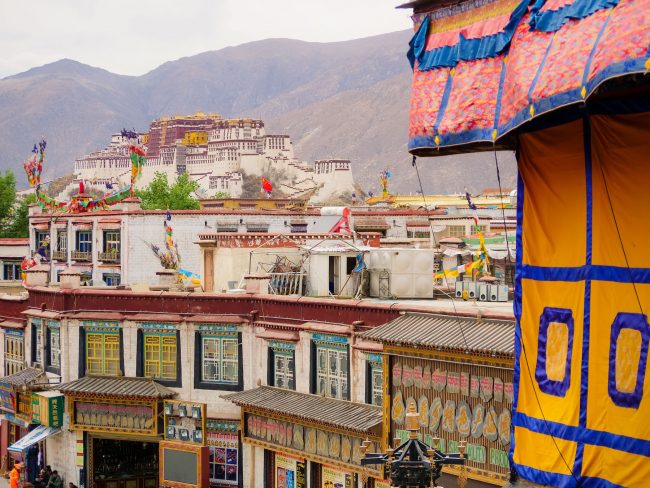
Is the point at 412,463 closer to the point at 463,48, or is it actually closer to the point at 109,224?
the point at 463,48

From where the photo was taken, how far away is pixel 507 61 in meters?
12.0

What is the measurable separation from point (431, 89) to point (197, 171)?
180m

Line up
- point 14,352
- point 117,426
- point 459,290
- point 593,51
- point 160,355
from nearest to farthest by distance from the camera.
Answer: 1. point 593,51
2. point 459,290
3. point 160,355
4. point 117,426
5. point 14,352

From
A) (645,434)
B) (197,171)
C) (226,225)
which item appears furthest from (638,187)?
(197,171)

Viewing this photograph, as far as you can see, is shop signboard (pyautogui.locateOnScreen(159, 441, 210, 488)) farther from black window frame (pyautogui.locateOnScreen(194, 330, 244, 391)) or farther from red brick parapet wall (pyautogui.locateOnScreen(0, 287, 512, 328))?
red brick parapet wall (pyautogui.locateOnScreen(0, 287, 512, 328))

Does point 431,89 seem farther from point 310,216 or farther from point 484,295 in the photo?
point 310,216

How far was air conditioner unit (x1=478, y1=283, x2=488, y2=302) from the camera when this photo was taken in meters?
34.4

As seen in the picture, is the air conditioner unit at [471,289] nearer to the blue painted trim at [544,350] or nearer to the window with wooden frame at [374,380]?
the window with wooden frame at [374,380]

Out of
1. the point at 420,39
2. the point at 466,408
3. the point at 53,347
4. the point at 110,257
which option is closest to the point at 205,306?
the point at 53,347

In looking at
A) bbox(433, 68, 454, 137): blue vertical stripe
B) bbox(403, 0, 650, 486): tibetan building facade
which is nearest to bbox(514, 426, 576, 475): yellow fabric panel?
bbox(403, 0, 650, 486): tibetan building facade

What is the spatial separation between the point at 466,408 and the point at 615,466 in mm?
12824

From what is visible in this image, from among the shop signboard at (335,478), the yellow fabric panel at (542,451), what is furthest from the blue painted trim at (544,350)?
the shop signboard at (335,478)

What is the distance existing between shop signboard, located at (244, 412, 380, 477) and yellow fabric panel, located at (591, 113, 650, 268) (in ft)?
54.1

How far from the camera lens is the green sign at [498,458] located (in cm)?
2306
